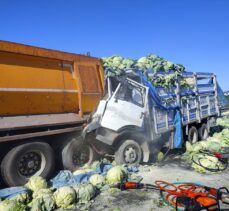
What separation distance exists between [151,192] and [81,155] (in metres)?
2.19

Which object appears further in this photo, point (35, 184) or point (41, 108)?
point (41, 108)

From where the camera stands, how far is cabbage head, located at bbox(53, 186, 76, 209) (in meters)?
4.89

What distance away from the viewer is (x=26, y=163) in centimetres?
595

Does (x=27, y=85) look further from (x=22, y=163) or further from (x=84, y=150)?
(x=84, y=150)

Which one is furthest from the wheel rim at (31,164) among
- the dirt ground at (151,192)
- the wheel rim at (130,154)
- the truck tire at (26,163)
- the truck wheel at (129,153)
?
the wheel rim at (130,154)

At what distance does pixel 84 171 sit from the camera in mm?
6547

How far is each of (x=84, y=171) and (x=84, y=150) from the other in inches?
27.2

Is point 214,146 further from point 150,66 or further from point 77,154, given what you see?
point 77,154

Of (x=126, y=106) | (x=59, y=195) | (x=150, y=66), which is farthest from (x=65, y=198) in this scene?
(x=150, y=66)

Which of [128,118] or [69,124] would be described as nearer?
[69,124]

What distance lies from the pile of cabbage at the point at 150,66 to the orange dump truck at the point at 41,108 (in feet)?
2.50

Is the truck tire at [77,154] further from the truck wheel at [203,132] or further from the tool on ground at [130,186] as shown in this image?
the truck wheel at [203,132]

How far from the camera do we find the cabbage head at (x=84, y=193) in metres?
5.16

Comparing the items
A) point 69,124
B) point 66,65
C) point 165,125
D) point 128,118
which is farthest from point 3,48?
point 165,125
